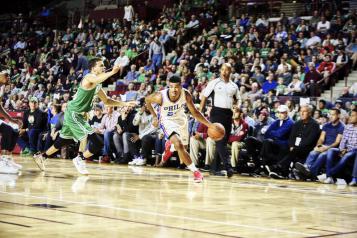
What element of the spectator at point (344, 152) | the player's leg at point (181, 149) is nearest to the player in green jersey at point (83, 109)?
the player's leg at point (181, 149)

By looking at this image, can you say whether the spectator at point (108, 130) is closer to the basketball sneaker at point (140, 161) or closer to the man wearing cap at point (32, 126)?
the basketball sneaker at point (140, 161)

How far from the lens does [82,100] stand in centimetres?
1041

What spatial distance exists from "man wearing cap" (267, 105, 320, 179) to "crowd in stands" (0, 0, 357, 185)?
0.02m

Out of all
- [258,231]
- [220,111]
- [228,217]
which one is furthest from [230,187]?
[258,231]

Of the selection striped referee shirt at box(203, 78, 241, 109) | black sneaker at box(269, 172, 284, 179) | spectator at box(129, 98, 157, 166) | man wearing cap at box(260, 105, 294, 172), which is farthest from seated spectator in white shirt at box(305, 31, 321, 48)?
striped referee shirt at box(203, 78, 241, 109)

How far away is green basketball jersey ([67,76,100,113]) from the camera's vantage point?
10.4 meters

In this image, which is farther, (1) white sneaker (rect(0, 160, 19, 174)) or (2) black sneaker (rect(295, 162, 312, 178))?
(2) black sneaker (rect(295, 162, 312, 178))

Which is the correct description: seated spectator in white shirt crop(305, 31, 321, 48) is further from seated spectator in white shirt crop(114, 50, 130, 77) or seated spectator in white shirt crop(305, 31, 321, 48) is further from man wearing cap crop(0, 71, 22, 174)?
man wearing cap crop(0, 71, 22, 174)

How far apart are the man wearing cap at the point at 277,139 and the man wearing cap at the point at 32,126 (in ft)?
23.5

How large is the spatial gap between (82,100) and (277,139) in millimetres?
3888

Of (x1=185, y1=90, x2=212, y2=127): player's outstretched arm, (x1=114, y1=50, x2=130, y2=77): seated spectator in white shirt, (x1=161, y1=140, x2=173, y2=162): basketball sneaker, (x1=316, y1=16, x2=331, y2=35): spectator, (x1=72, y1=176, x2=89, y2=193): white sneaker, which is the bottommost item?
(x1=72, y1=176, x2=89, y2=193): white sneaker

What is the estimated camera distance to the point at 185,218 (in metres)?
5.66

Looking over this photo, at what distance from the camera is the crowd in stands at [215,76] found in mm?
11805

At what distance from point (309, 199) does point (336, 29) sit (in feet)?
39.6
